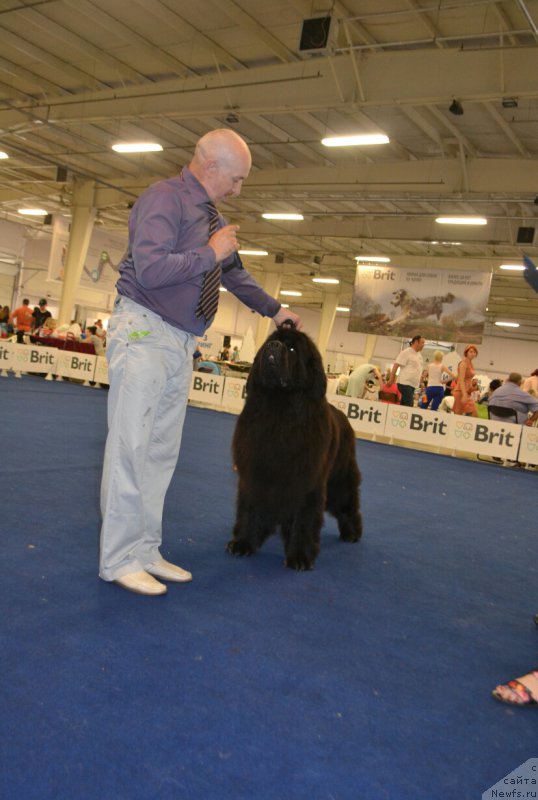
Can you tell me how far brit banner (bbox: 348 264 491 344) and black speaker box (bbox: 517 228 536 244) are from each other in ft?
5.49

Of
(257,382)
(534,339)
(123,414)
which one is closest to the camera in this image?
(123,414)

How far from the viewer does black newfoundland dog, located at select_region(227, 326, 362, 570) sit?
3184 millimetres

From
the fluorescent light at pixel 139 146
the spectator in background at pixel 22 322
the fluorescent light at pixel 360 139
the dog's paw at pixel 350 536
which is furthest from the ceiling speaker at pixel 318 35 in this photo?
the spectator in background at pixel 22 322

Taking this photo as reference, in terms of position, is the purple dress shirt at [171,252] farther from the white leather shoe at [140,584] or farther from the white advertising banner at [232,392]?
the white advertising banner at [232,392]

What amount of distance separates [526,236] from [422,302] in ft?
11.4

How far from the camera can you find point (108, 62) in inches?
537

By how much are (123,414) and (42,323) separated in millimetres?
17682

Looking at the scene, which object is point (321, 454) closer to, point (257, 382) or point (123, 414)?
point (257, 382)

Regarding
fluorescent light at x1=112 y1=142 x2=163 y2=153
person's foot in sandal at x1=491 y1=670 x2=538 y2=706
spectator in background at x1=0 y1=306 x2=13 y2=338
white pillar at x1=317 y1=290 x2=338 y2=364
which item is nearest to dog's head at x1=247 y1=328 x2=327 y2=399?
person's foot in sandal at x1=491 y1=670 x2=538 y2=706

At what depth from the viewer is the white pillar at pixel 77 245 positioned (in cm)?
2212

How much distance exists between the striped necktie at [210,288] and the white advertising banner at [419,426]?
980cm

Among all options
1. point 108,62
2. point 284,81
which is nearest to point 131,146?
point 108,62

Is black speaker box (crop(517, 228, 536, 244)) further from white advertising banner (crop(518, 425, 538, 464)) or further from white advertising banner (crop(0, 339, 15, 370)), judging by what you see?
white advertising banner (crop(0, 339, 15, 370))

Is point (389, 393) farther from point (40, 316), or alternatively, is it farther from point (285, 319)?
point (40, 316)
